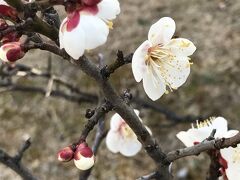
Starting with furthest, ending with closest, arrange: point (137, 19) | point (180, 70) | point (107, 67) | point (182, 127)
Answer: point (137, 19) < point (182, 127) < point (180, 70) < point (107, 67)

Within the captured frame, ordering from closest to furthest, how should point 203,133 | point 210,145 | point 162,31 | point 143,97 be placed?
point 210,145 < point 162,31 < point 203,133 < point 143,97

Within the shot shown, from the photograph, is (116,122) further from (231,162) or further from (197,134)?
(231,162)

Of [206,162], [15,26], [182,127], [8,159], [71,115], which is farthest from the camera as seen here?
[71,115]

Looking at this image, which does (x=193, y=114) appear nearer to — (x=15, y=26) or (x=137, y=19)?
(x=137, y=19)

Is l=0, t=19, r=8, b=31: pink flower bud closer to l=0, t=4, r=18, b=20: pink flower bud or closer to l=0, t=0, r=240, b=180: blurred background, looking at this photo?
l=0, t=4, r=18, b=20: pink flower bud

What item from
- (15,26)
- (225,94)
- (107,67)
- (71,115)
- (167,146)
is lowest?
(71,115)

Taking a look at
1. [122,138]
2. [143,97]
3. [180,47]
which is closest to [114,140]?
[122,138]

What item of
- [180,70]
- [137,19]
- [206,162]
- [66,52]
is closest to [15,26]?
[66,52]
